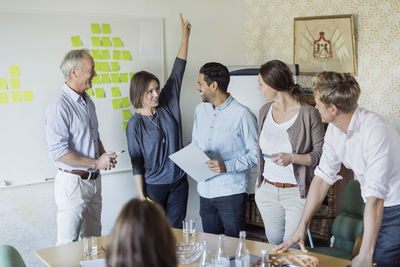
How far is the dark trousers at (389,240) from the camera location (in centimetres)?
196

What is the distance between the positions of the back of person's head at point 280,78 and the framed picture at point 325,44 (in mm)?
1276

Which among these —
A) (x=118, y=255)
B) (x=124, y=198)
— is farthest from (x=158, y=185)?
(x=118, y=255)

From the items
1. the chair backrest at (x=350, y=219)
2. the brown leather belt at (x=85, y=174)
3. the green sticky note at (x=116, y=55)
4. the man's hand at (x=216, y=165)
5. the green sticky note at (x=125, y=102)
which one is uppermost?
the green sticky note at (x=116, y=55)

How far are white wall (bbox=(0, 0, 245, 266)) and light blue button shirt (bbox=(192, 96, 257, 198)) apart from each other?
1127 mm

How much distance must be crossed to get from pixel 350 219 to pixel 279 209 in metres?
0.59

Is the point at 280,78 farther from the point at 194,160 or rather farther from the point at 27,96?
the point at 27,96

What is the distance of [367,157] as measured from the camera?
189cm

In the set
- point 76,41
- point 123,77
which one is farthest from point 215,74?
point 76,41

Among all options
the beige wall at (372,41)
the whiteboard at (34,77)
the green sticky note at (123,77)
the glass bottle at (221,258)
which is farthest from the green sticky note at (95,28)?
the glass bottle at (221,258)

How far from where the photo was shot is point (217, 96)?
2.90 metres

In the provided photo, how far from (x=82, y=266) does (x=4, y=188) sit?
1.52 meters

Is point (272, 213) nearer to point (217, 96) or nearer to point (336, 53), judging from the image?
point (217, 96)

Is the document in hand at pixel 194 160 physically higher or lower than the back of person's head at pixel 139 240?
lower

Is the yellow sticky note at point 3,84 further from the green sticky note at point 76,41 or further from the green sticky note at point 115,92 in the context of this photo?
the green sticky note at point 115,92
